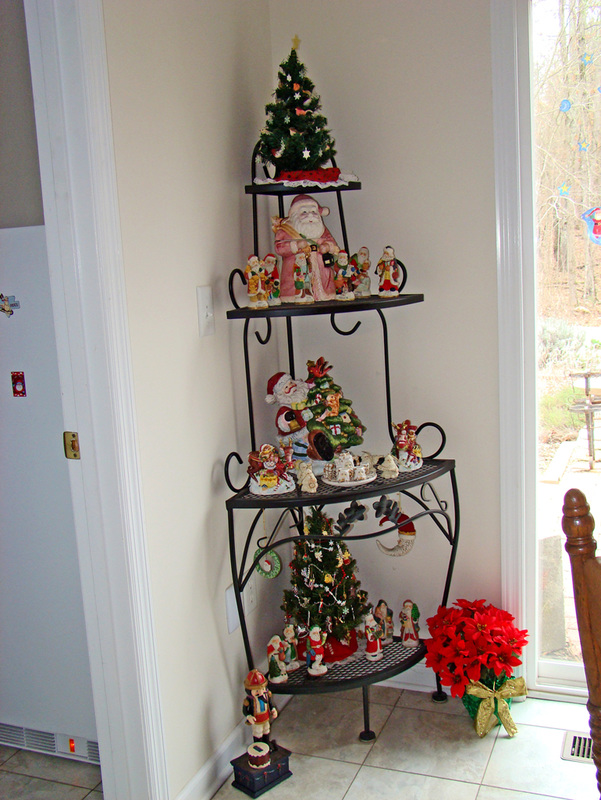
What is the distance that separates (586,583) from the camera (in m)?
1.08

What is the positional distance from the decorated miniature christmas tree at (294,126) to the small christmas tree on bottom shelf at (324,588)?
0.94 metres

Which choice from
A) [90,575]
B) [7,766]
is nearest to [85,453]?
[90,575]

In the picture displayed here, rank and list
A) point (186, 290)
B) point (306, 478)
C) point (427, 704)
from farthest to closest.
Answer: point (427, 704), point (306, 478), point (186, 290)

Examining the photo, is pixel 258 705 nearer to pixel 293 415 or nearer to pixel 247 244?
pixel 293 415

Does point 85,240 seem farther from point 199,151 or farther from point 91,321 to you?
point 199,151

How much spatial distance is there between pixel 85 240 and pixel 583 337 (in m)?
1.35

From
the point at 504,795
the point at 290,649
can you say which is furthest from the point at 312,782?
the point at 504,795

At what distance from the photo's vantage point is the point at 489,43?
2.06 m

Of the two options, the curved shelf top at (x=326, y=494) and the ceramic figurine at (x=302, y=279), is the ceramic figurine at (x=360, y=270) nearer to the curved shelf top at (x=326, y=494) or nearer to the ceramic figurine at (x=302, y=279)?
the ceramic figurine at (x=302, y=279)

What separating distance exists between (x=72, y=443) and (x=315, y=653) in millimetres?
886

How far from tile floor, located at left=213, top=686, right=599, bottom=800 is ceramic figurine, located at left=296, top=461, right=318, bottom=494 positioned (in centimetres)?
73

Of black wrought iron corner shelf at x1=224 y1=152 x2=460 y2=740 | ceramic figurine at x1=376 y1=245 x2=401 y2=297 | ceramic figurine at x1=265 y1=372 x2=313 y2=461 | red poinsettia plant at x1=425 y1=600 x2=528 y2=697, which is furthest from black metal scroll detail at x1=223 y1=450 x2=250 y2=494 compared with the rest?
red poinsettia plant at x1=425 y1=600 x2=528 y2=697

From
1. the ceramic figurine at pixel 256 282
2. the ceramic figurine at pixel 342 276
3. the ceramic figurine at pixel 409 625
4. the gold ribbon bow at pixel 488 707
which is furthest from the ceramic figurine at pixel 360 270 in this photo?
the gold ribbon bow at pixel 488 707

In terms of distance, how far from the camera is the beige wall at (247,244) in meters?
1.73
